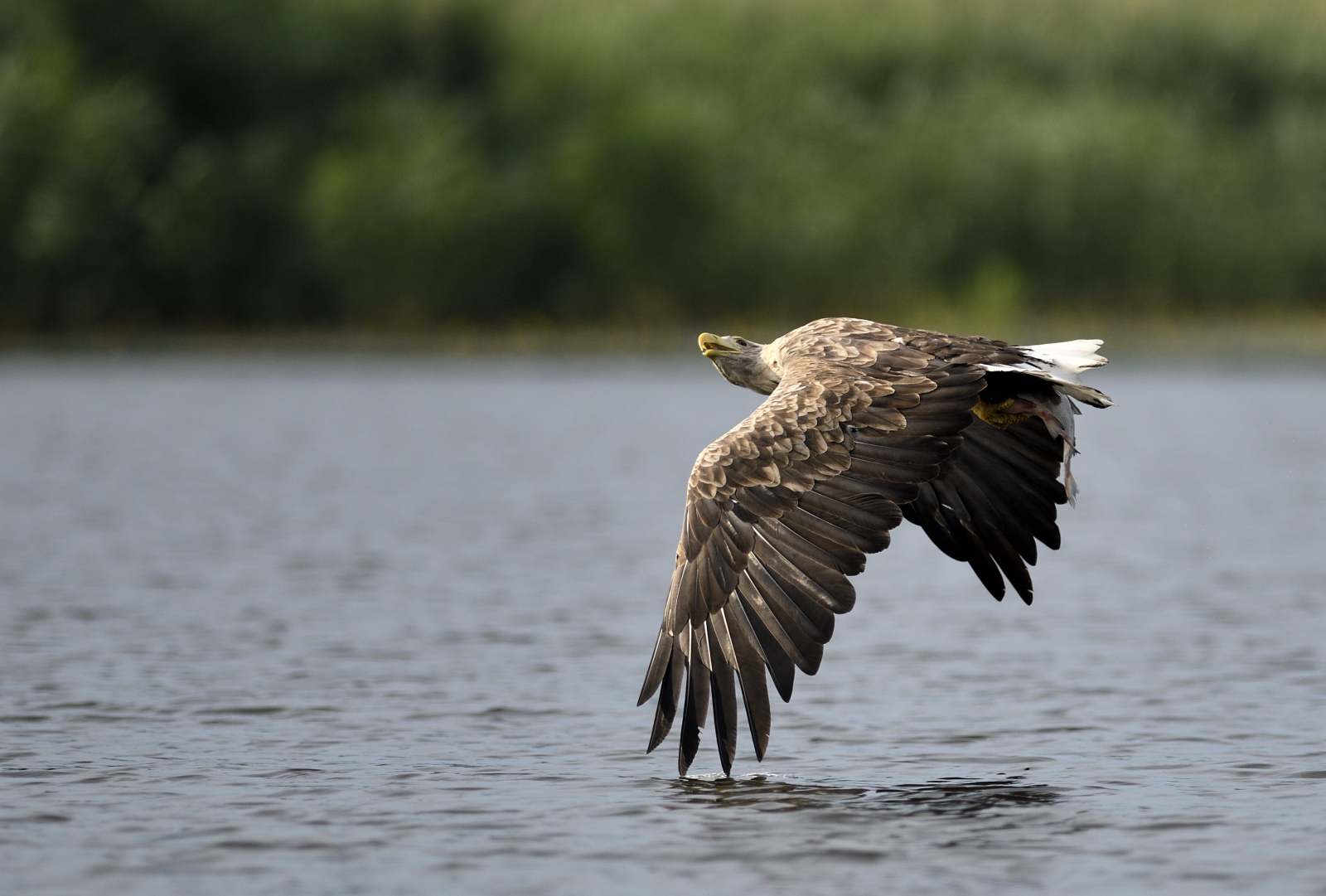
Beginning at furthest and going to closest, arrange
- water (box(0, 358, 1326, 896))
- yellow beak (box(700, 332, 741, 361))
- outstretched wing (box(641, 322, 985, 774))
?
yellow beak (box(700, 332, 741, 361)), outstretched wing (box(641, 322, 985, 774)), water (box(0, 358, 1326, 896))

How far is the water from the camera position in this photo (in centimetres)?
763

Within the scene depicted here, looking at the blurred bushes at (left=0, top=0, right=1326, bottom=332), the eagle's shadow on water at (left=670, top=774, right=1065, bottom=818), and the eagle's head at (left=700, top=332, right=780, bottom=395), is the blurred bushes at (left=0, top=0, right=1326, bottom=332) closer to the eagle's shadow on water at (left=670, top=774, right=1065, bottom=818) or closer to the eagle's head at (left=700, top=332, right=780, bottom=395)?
the eagle's head at (left=700, top=332, right=780, bottom=395)

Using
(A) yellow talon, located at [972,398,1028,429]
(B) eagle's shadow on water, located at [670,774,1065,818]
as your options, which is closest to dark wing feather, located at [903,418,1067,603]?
(A) yellow talon, located at [972,398,1028,429]

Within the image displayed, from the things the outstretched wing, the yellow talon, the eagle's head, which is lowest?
the outstretched wing

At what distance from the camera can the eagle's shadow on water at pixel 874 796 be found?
8.40 meters

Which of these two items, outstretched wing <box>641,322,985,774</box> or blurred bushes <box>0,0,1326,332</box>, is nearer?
outstretched wing <box>641,322,985,774</box>

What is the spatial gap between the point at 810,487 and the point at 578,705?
3049 millimetres

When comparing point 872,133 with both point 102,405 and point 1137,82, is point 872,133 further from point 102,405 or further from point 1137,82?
point 102,405

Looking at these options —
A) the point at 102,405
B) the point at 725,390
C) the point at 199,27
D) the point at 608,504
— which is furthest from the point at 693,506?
the point at 199,27

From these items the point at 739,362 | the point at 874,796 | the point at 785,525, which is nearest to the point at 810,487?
the point at 785,525

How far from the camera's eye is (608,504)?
2217cm

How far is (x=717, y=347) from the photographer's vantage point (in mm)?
10031

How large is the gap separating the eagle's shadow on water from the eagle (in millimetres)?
281

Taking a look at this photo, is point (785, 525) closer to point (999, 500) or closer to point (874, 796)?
point (874, 796)
